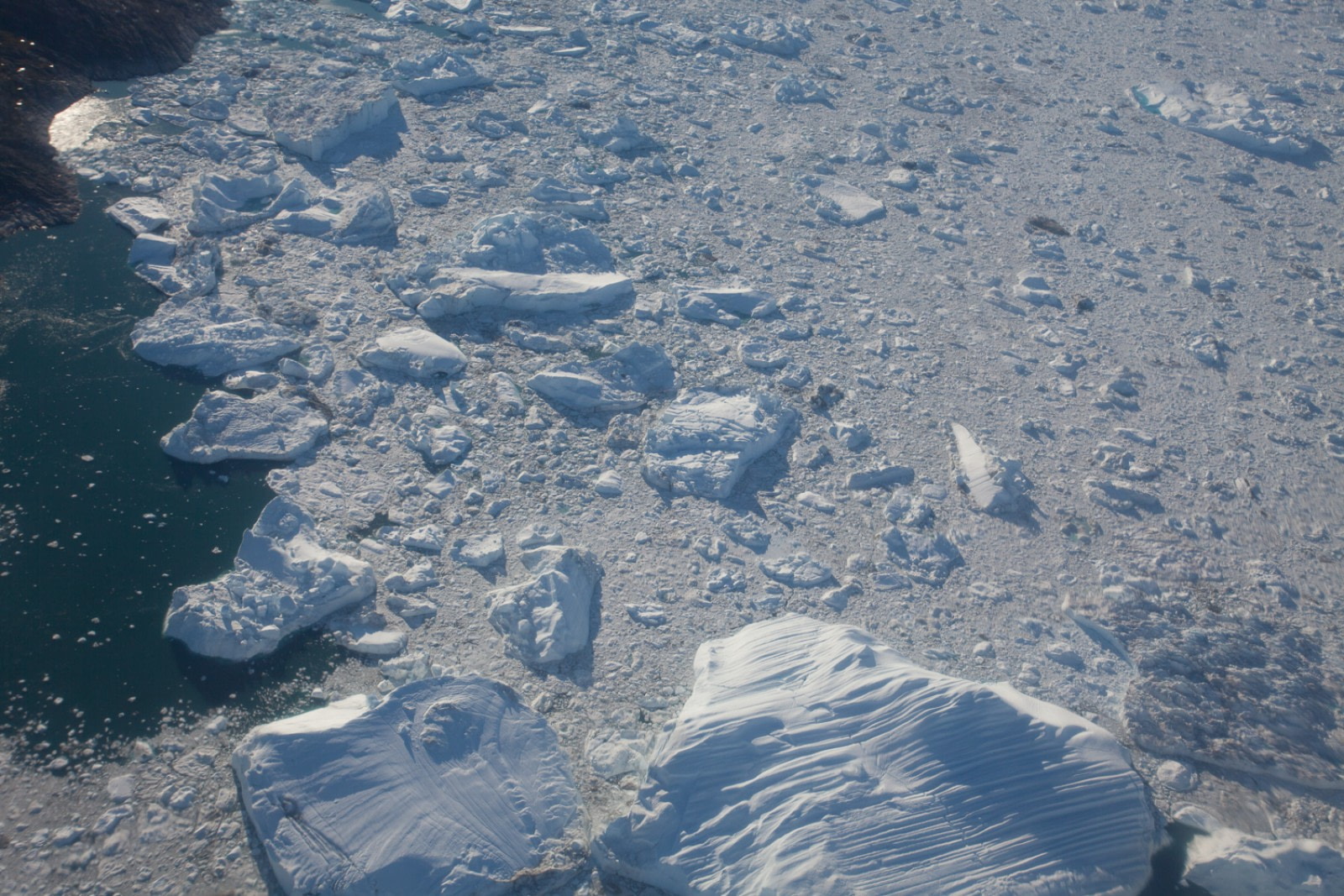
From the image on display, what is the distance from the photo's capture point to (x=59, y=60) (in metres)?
5.09

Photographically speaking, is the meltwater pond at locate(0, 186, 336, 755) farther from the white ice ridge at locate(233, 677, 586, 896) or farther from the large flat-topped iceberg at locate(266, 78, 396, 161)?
the large flat-topped iceberg at locate(266, 78, 396, 161)

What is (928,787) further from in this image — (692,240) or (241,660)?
(692,240)

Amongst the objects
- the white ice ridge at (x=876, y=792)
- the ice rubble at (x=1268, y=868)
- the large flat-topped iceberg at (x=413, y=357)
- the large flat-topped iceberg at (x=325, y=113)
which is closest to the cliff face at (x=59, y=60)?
the large flat-topped iceberg at (x=325, y=113)

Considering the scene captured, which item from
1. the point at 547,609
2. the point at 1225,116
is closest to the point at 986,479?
the point at 547,609

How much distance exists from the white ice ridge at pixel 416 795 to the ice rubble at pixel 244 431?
118cm

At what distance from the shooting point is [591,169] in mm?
5023

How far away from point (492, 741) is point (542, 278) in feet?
7.71

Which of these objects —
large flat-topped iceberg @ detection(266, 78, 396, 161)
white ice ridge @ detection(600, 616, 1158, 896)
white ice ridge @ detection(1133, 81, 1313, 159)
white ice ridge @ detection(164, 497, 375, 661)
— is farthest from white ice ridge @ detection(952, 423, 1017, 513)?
white ice ridge @ detection(1133, 81, 1313, 159)

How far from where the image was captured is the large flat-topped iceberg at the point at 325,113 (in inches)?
189

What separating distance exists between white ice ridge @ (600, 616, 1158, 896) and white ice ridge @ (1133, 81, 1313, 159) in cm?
549

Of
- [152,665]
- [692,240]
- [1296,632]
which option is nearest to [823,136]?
[692,240]

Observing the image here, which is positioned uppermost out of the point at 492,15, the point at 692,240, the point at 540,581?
the point at 492,15

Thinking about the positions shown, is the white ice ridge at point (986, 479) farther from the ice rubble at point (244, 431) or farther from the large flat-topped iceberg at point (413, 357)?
the ice rubble at point (244, 431)

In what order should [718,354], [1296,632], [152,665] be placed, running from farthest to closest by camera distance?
[718,354] → [1296,632] → [152,665]
